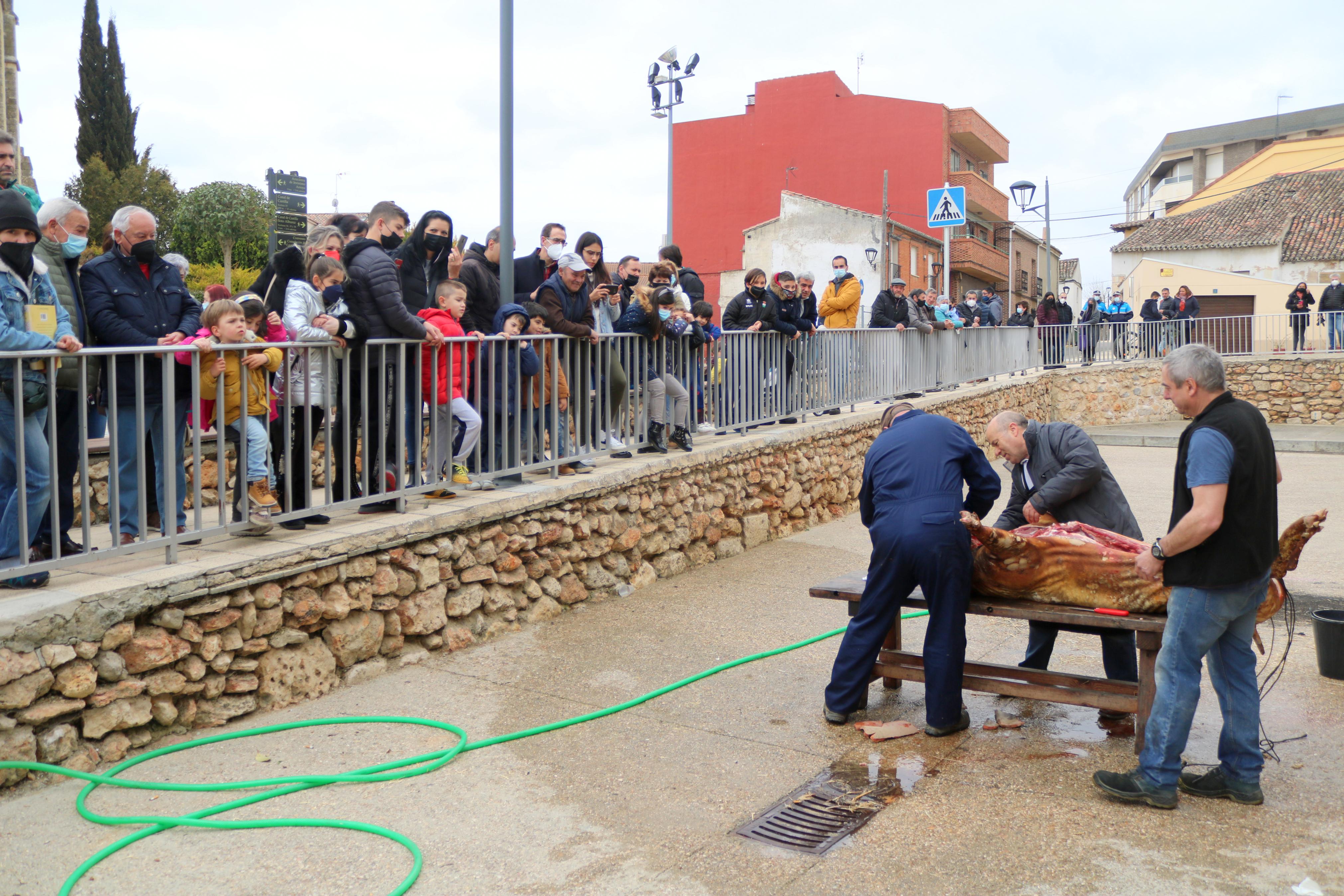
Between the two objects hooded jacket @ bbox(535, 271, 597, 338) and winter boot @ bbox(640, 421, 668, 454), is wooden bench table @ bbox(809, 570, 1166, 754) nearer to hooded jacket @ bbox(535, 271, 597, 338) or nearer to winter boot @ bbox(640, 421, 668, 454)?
hooded jacket @ bbox(535, 271, 597, 338)

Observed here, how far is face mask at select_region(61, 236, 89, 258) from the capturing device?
4875mm

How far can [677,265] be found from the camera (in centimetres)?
925

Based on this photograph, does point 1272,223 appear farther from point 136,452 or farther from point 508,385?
point 136,452

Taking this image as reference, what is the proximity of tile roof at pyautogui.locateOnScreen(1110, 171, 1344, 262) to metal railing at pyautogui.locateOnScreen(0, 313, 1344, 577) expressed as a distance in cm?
3162

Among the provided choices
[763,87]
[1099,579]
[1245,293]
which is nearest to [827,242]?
[763,87]

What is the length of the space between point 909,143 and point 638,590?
126 ft

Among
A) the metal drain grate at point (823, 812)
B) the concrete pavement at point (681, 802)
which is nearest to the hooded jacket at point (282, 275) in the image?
Result: the concrete pavement at point (681, 802)

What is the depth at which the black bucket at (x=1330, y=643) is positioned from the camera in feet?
17.9

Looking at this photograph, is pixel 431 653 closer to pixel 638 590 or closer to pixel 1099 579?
pixel 638 590

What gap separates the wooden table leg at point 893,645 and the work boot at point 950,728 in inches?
16.6

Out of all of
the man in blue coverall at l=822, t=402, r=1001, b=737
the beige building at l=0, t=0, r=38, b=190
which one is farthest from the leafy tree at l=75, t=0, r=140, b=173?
the man in blue coverall at l=822, t=402, r=1001, b=737

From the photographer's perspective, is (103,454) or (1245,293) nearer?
(103,454)

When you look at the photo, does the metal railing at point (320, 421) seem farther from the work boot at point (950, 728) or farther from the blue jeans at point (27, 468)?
the work boot at point (950, 728)

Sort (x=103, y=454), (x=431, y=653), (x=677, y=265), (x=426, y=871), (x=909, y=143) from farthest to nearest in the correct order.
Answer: (x=909, y=143)
(x=677, y=265)
(x=103, y=454)
(x=431, y=653)
(x=426, y=871)
